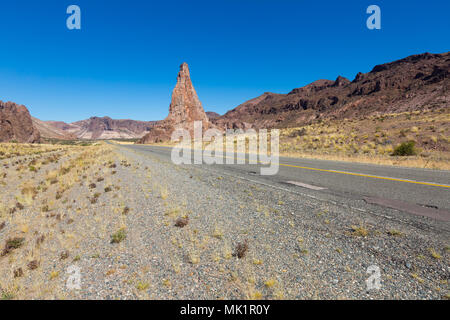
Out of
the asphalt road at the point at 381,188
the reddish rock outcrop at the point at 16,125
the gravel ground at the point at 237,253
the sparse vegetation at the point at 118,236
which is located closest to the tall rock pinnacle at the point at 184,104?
the reddish rock outcrop at the point at 16,125

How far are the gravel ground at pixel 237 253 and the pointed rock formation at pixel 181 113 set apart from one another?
72.1 metres

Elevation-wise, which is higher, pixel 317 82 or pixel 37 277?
pixel 317 82

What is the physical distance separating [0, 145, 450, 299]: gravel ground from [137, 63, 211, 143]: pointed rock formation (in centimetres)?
7215

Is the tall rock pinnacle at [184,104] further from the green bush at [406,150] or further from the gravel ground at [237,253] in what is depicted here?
the gravel ground at [237,253]

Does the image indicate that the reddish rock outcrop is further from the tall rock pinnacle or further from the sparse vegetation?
the sparse vegetation

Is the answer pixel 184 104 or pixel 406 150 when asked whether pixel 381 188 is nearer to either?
pixel 406 150

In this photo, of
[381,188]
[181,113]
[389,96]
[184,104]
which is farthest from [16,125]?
[389,96]

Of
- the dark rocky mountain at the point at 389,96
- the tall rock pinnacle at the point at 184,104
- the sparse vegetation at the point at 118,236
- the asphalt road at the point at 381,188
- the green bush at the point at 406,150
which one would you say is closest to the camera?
the sparse vegetation at the point at 118,236

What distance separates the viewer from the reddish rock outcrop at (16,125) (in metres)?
67.1
